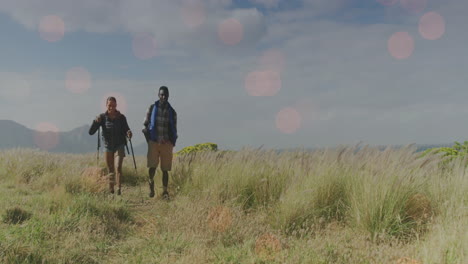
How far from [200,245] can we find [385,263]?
208 cm

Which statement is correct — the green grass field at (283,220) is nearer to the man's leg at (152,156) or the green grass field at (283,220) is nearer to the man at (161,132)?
the man's leg at (152,156)

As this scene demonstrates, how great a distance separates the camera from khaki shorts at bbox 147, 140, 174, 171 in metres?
8.39

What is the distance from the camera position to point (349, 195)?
562 cm

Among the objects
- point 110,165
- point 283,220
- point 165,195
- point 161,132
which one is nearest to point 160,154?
point 161,132

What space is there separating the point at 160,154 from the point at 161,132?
0.59m

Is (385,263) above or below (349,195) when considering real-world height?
below

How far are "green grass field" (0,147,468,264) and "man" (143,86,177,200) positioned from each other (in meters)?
1.28

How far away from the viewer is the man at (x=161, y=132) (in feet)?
27.1

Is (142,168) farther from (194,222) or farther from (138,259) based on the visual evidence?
(138,259)

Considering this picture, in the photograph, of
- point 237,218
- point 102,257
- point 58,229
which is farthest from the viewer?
point 237,218

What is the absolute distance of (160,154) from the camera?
852 cm

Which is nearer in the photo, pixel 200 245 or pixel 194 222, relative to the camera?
pixel 200 245

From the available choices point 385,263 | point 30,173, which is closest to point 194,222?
point 385,263

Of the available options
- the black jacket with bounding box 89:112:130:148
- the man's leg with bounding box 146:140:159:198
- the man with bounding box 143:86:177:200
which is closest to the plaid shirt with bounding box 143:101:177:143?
the man with bounding box 143:86:177:200
